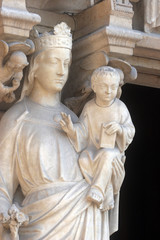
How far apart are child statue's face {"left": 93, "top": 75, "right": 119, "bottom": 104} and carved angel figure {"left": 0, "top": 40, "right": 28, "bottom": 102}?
0.42 meters

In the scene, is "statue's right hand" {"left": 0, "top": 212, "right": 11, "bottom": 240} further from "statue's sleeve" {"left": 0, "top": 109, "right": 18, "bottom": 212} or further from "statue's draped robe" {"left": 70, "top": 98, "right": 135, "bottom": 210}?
"statue's draped robe" {"left": 70, "top": 98, "right": 135, "bottom": 210}

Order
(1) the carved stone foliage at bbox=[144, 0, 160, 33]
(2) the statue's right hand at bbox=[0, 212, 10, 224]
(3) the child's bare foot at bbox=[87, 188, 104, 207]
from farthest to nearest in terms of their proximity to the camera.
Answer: (1) the carved stone foliage at bbox=[144, 0, 160, 33]
(3) the child's bare foot at bbox=[87, 188, 104, 207]
(2) the statue's right hand at bbox=[0, 212, 10, 224]

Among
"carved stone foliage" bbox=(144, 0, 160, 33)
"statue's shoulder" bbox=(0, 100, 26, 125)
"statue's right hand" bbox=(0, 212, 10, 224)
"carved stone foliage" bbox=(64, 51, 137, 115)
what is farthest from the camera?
"carved stone foliage" bbox=(144, 0, 160, 33)

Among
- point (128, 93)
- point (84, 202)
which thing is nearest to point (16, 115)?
point (84, 202)

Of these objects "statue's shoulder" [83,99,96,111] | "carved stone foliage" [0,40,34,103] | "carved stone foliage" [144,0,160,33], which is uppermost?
"carved stone foliage" [144,0,160,33]

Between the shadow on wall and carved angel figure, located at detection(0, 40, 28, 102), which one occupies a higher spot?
carved angel figure, located at detection(0, 40, 28, 102)

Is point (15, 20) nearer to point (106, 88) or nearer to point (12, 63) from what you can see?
point (12, 63)

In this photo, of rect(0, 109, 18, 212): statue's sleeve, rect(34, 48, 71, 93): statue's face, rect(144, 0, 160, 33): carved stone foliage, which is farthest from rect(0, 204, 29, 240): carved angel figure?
rect(144, 0, 160, 33): carved stone foliage

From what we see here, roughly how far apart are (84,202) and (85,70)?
0.88 m

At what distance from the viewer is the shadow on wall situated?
8.60 meters

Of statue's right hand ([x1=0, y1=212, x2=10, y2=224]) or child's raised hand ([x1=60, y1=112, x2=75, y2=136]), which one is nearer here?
statue's right hand ([x1=0, y1=212, x2=10, y2=224])

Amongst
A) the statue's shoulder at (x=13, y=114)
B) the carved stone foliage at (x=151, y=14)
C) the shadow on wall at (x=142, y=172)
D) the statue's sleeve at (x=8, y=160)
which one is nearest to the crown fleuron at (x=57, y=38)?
the statue's shoulder at (x=13, y=114)

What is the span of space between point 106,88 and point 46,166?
54 cm

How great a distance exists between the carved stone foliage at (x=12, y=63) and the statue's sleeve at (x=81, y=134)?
413mm
